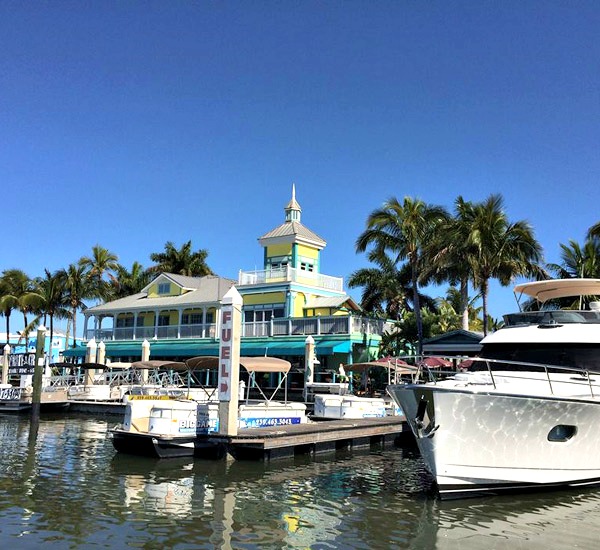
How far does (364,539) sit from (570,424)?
5312 mm

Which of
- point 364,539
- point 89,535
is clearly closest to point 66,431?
point 89,535

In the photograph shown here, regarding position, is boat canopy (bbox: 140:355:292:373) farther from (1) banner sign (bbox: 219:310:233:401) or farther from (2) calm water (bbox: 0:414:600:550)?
(2) calm water (bbox: 0:414:600:550)

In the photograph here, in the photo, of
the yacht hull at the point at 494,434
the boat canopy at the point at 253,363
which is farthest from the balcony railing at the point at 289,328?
the yacht hull at the point at 494,434

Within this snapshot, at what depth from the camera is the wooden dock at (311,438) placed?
17000 millimetres

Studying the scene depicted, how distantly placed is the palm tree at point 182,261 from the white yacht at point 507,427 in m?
48.0

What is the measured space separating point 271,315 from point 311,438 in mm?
21832

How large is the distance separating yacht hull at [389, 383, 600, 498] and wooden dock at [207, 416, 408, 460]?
5.28 m

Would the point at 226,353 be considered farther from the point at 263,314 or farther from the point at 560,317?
the point at 263,314

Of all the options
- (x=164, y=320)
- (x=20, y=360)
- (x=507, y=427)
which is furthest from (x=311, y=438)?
(x=20, y=360)

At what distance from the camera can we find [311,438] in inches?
727

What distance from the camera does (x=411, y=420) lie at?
13055mm

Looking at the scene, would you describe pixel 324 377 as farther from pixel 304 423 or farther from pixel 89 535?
pixel 89 535

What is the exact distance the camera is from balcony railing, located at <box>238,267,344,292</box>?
39.8 metres

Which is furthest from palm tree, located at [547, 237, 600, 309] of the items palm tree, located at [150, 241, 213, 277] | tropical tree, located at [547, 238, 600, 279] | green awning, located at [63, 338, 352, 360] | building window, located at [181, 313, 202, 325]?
palm tree, located at [150, 241, 213, 277]
